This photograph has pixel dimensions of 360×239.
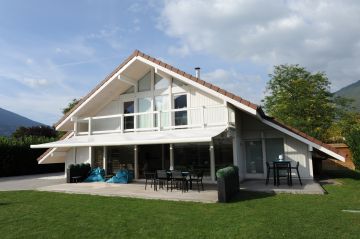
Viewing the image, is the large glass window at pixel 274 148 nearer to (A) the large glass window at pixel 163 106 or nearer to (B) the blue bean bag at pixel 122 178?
(A) the large glass window at pixel 163 106

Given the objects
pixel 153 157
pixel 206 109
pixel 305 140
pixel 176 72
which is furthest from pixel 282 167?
pixel 153 157

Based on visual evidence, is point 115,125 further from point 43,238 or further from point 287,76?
point 287,76

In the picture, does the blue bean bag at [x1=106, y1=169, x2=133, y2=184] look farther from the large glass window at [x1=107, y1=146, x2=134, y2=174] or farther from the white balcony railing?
the white balcony railing

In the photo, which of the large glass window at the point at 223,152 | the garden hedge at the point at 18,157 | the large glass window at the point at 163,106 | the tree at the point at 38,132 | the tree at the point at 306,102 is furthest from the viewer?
the tree at the point at 38,132

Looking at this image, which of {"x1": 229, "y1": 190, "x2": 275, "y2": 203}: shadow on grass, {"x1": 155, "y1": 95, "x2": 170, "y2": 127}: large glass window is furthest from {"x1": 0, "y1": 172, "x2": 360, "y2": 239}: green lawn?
{"x1": 155, "y1": 95, "x2": 170, "y2": 127}: large glass window

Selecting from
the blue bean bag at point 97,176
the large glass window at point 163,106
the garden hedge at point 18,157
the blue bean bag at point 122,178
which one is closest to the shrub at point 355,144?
the large glass window at point 163,106

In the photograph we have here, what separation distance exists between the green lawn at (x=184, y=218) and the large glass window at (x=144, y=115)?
7.69 metres

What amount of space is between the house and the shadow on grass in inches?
128

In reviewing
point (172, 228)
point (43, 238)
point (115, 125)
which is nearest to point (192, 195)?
point (172, 228)

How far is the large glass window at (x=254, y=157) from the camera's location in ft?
61.3

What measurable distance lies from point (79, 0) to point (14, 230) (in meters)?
11.0

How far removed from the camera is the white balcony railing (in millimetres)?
17281

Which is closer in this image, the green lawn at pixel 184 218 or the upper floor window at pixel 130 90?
the green lawn at pixel 184 218

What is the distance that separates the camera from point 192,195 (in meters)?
12.8
